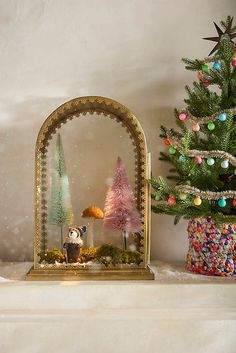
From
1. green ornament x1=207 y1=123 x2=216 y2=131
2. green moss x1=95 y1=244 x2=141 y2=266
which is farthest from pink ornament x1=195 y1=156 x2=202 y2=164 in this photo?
green moss x1=95 y1=244 x2=141 y2=266

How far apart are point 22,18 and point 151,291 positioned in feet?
3.72

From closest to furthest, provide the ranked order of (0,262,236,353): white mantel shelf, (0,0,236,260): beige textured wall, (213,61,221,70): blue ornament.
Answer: (0,262,236,353): white mantel shelf → (213,61,221,70): blue ornament → (0,0,236,260): beige textured wall

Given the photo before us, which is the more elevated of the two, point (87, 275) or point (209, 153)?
point (209, 153)

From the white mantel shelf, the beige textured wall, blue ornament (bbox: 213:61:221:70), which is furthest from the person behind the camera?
the beige textured wall

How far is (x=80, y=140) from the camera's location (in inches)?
73.8

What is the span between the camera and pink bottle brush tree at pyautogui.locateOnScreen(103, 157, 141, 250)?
1.68m

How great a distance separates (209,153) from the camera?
158 centimetres

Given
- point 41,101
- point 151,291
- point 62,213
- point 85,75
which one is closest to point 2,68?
point 41,101

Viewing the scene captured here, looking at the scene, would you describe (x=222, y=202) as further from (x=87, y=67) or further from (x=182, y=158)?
(x=87, y=67)

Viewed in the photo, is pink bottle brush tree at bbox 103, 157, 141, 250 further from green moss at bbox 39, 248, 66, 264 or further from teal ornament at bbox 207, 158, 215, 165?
teal ornament at bbox 207, 158, 215, 165

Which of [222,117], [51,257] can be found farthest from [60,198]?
[222,117]

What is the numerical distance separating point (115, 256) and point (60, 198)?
0.27m

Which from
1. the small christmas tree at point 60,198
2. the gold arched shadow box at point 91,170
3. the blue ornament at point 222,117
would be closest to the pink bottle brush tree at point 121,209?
the gold arched shadow box at point 91,170

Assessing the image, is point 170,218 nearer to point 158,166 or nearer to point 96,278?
point 158,166
